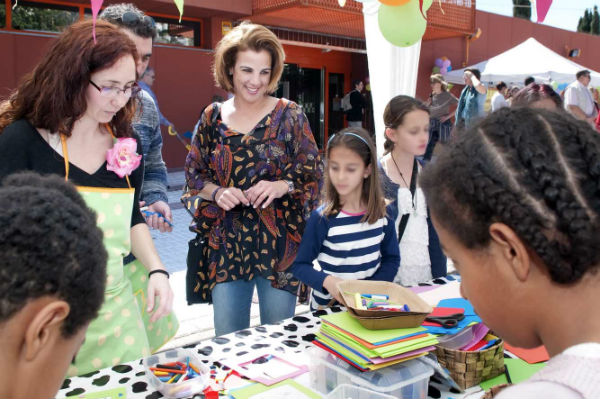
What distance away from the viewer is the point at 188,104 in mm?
9820

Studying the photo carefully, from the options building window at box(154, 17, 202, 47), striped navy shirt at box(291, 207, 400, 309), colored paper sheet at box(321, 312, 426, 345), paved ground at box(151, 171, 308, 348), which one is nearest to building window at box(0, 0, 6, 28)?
building window at box(154, 17, 202, 47)

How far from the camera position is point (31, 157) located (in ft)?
5.06

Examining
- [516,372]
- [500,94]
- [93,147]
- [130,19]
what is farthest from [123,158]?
[500,94]

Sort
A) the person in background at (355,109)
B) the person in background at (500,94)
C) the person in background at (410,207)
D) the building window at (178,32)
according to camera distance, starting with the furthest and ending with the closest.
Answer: the person in background at (355,109), the building window at (178,32), the person in background at (500,94), the person in background at (410,207)

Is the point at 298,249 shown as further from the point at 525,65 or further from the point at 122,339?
the point at 525,65

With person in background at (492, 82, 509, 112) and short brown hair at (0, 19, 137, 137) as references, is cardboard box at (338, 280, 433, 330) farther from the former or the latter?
person in background at (492, 82, 509, 112)

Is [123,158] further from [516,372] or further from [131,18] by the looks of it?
[516,372]

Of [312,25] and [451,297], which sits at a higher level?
[312,25]

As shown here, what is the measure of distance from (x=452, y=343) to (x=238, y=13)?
29.8ft

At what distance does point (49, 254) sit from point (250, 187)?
4.44ft

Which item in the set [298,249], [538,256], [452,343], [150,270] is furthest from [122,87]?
[538,256]

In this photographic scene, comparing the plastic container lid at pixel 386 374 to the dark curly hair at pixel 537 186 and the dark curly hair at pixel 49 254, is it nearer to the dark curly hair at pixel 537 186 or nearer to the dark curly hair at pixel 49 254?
the dark curly hair at pixel 537 186

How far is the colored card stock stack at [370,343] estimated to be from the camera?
47.6 inches

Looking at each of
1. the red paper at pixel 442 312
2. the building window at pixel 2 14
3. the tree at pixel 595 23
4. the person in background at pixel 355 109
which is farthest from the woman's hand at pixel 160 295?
the tree at pixel 595 23
